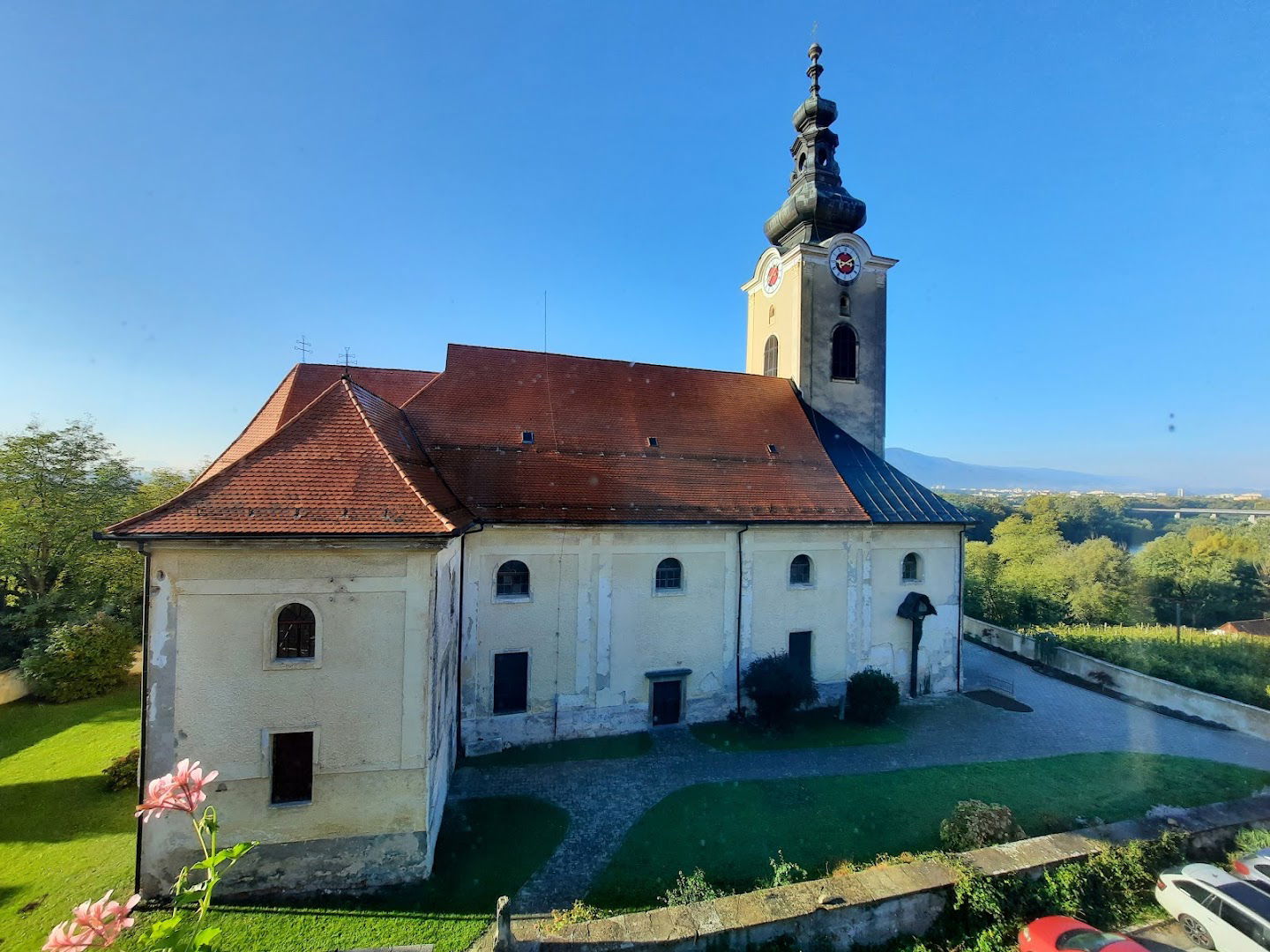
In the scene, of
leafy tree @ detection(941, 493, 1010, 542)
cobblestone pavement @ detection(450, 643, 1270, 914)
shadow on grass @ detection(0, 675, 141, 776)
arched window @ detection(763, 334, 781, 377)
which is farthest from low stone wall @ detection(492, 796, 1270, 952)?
leafy tree @ detection(941, 493, 1010, 542)

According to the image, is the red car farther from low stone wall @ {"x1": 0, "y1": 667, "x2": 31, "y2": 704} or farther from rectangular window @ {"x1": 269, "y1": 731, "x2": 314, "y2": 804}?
low stone wall @ {"x1": 0, "y1": 667, "x2": 31, "y2": 704}

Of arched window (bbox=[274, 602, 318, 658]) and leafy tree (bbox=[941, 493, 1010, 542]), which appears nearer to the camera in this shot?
arched window (bbox=[274, 602, 318, 658])

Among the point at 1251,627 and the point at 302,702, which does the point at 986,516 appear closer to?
the point at 1251,627

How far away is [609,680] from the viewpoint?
14500 millimetres

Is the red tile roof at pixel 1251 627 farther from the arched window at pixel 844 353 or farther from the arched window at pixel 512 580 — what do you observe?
the arched window at pixel 512 580

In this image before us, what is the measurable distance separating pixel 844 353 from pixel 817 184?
5.83 m

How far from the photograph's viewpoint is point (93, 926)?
3520mm

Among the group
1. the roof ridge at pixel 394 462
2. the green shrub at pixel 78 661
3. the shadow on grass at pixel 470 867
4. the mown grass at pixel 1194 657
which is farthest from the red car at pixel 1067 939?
the green shrub at pixel 78 661

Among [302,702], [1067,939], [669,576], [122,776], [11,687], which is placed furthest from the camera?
[11,687]

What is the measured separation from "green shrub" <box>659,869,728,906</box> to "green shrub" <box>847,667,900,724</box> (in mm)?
7939

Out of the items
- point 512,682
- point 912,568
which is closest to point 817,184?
point 912,568

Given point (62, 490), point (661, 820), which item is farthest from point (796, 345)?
point (62, 490)

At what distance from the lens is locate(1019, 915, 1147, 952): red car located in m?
7.69

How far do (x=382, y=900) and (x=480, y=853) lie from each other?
63.7 inches
